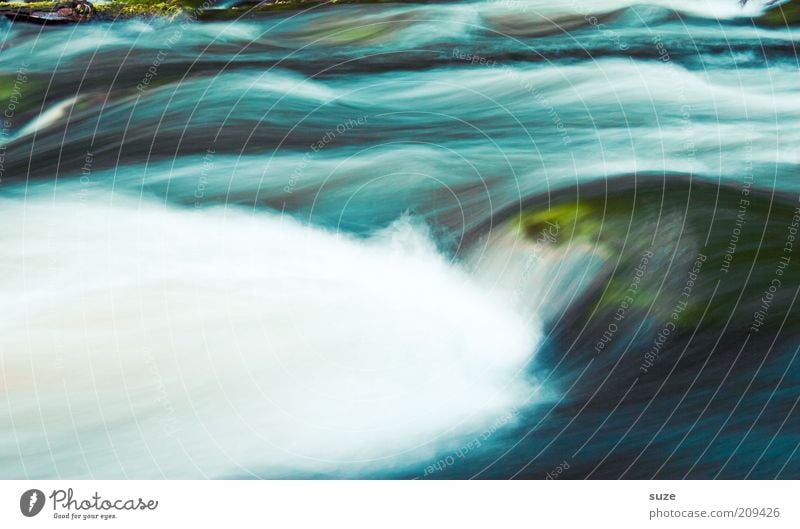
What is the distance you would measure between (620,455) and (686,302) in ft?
1.42

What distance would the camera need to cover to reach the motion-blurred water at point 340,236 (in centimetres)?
207

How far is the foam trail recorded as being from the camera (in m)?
2.04

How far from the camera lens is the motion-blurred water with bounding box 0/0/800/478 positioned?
2066mm

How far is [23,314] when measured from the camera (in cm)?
205

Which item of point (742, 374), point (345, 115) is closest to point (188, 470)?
point (345, 115)
